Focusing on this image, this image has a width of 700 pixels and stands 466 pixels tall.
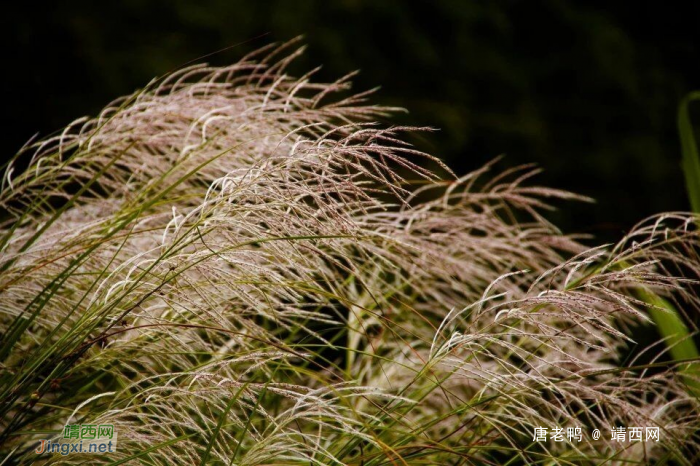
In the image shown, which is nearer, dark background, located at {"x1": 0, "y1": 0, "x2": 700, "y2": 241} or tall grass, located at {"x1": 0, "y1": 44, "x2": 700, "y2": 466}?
tall grass, located at {"x1": 0, "y1": 44, "x2": 700, "y2": 466}

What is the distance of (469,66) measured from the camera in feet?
14.6

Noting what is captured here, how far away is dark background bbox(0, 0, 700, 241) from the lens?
3176 millimetres

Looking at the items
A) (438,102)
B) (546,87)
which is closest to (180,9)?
(438,102)

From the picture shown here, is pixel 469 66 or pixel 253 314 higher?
pixel 469 66

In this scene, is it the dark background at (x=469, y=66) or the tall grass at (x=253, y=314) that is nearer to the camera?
the tall grass at (x=253, y=314)

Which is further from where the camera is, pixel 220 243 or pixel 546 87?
pixel 546 87

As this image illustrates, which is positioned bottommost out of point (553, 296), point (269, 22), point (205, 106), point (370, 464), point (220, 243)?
point (370, 464)

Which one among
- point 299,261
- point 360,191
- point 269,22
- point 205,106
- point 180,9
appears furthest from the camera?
point 269,22

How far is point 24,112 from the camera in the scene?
9.93ft

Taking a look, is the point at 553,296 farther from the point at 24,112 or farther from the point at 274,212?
the point at 24,112

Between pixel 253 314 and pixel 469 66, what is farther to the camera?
pixel 469 66

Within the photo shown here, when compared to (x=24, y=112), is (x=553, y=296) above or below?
below

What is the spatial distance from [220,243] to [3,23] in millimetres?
2460

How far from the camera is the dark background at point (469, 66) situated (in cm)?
318
